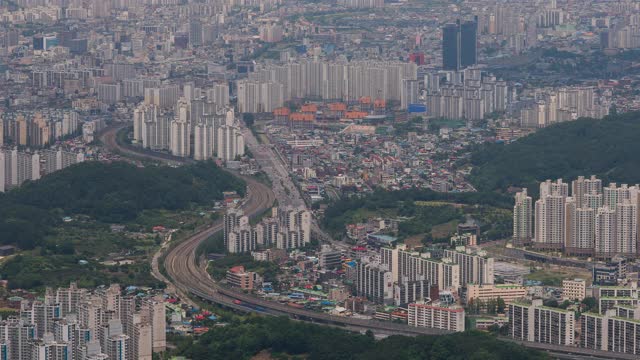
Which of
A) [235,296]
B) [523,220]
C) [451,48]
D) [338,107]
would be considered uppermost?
[451,48]

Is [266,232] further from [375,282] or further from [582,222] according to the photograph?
[582,222]

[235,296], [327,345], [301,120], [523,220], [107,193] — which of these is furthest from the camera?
[301,120]

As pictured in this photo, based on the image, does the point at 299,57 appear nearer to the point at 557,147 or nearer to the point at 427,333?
the point at 557,147

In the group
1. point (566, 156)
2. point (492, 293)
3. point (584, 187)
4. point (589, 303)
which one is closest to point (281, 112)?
point (566, 156)

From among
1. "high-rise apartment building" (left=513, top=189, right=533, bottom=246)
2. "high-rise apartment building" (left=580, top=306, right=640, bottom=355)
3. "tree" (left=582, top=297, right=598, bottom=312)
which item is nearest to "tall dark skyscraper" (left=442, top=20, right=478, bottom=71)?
"high-rise apartment building" (left=513, top=189, right=533, bottom=246)

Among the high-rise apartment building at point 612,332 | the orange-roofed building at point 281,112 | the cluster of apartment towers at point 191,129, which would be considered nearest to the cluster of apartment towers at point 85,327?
the high-rise apartment building at point 612,332

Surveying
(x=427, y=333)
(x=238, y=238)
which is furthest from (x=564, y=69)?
(x=427, y=333)

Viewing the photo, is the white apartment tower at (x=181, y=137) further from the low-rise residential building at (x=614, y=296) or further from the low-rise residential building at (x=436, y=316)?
the low-rise residential building at (x=436, y=316)
